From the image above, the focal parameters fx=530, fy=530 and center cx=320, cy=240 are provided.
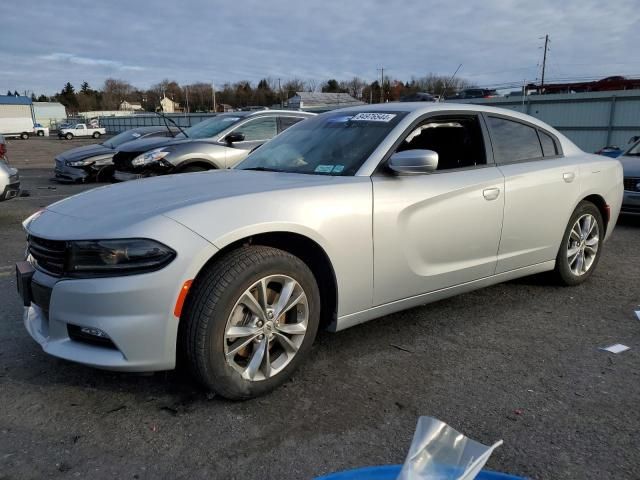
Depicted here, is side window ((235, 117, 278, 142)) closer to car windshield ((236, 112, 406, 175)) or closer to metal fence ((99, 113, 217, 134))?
car windshield ((236, 112, 406, 175))

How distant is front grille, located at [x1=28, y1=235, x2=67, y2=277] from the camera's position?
257 cm

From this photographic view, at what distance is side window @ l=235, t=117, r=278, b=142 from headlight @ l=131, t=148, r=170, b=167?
131cm

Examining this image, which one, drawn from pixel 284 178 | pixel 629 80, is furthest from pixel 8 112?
pixel 284 178

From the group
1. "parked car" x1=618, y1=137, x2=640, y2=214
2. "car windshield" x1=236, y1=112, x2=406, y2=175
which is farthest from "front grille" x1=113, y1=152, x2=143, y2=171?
"parked car" x1=618, y1=137, x2=640, y2=214

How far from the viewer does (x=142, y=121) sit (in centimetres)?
5097

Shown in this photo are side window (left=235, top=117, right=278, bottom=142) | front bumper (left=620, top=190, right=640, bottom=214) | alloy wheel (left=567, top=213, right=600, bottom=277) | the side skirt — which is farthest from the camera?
side window (left=235, top=117, right=278, bottom=142)

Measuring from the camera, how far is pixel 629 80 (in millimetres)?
31859

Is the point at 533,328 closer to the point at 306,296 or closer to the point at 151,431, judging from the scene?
the point at 306,296

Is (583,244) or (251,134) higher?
(251,134)

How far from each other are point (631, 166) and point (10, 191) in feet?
29.3

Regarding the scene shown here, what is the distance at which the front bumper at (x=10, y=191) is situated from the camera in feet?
→ 23.8

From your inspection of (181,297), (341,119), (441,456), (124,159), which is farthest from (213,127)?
(441,456)

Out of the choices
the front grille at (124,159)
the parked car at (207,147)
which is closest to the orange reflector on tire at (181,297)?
the parked car at (207,147)

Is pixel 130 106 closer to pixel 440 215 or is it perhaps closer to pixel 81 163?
pixel 81 163
